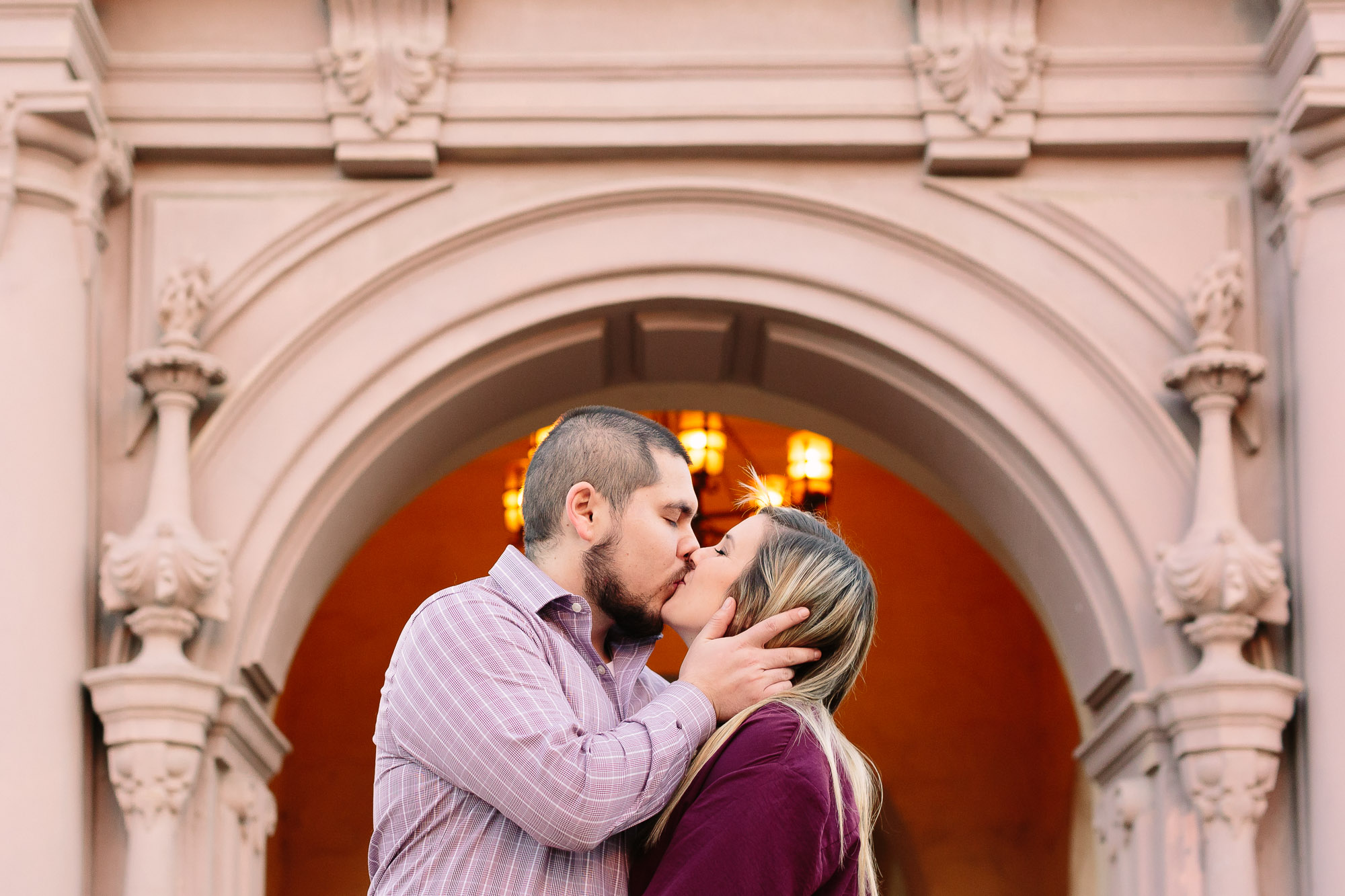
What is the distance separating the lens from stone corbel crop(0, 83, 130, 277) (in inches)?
229

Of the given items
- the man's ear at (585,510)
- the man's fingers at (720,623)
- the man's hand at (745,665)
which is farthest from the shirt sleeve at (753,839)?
the man's ear at (585,510)

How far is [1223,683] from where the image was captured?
550 cm

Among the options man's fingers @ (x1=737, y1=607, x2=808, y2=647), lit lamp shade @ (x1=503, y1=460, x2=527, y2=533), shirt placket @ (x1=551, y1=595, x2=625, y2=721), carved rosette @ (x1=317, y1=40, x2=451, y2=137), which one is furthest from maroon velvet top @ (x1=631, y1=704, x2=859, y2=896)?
lit lamp shade @ (x1=503, y1=460, x2=527, y2=533)

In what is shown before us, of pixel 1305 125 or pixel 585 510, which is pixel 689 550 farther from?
pixel 1305 125

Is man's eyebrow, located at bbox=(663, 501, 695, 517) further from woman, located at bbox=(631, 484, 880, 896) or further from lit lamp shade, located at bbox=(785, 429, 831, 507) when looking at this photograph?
lit lamp shade, located at bbox=(785, 429, 831, 507)

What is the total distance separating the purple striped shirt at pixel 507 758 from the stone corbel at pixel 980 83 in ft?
12.1

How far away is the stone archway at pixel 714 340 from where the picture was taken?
6.02 m

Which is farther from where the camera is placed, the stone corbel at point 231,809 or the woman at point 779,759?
the stone corbel at point 231,809

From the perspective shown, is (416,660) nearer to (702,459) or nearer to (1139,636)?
(1139,636)

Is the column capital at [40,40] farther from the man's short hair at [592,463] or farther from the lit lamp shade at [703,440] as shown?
the man's short hair at [592,463]

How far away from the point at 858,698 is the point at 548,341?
4.46 meters

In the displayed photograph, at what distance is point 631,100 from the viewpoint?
20.9 ft

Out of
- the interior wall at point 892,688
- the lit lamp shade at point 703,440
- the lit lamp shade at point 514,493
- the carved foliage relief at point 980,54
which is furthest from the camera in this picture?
the interior wall at point 892,688

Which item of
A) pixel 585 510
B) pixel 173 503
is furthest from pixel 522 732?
A: pixel 173 503
